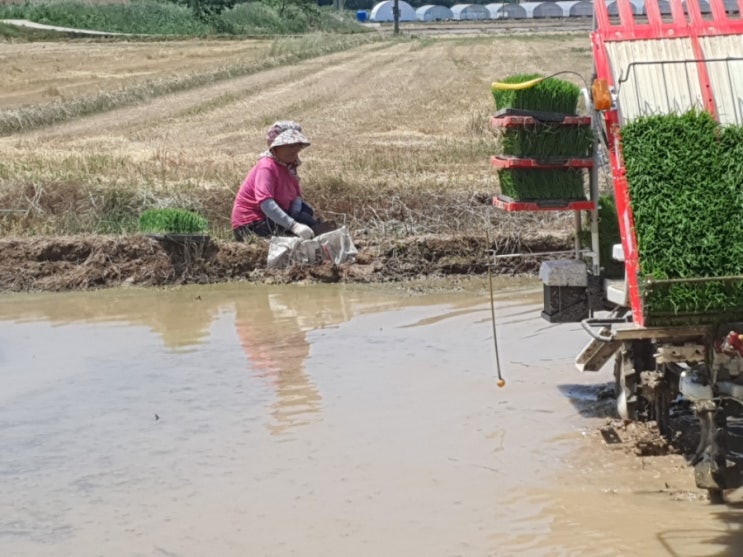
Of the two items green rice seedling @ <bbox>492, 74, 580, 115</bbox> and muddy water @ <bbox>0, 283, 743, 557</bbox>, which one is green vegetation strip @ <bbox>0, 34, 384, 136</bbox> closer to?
muddy water @ <bbox>0, 283, 743, 557</bbox>

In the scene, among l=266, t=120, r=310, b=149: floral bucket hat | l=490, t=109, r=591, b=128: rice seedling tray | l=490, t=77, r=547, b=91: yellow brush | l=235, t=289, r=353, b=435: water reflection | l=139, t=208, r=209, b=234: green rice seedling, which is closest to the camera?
l=490, t=77, r=547, b=91: yellow brush

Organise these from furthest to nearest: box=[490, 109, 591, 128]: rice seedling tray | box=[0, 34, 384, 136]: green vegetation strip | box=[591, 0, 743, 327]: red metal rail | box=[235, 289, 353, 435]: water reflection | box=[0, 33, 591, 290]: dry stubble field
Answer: box=[0, 34, 384, 136]: green vegetation strip < box=[0, 33, 591, 290]: dry stubble field < box=[235, 289, 353, 435]: water reflection < box=[490, 109, 591, 128]: rice seedling tray < box=[591, 0, 743, 327]: red metal rail

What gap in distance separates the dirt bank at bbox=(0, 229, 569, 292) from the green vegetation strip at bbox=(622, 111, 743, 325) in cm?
607

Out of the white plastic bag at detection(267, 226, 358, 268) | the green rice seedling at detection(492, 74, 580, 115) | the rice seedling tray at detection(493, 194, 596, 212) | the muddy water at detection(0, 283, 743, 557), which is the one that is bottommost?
the muddy water at detection(0, 283, 743, 557)

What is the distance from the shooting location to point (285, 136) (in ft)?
41.1

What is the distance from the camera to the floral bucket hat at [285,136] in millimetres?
12492

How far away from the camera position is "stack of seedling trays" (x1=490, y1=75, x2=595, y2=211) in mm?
7812

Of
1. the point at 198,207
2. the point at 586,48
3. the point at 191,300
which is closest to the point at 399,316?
the point at 191,300

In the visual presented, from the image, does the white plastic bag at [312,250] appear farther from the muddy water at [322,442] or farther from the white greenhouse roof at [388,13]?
the white greenhouse roof at [388,13]

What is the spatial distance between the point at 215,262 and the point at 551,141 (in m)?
5.59

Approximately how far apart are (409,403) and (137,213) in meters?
6.70

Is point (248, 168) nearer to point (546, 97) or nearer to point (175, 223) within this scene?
point (175, 223)

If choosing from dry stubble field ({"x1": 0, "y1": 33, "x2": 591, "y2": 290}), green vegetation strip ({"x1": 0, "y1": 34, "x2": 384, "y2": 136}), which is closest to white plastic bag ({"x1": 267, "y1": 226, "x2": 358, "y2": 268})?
dry stubble field ({"x1": 0, "y1": 33, "x2": 591, "y2": 290})

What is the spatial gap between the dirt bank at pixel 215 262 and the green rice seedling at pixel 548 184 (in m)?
4.63
